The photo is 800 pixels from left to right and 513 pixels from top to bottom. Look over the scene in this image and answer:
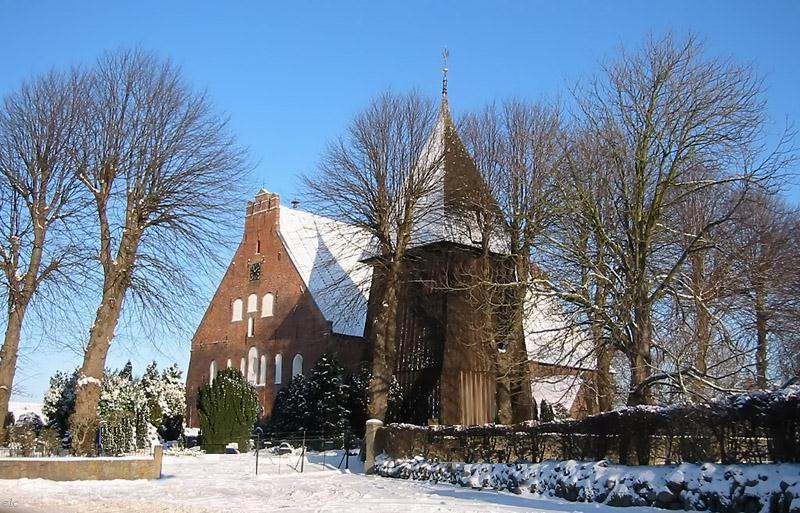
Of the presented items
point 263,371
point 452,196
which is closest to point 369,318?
point 263,371

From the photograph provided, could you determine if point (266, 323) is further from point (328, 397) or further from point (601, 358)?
point (601, 358)

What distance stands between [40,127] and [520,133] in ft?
49.8

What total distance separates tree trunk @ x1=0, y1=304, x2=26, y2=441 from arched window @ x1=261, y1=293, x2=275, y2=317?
21.0m

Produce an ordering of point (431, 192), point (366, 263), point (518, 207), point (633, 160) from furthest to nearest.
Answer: point (366, 263) < point (431, 192) < point (518, 207) < point (633, 160)

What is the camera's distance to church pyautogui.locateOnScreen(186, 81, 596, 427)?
94.7ft

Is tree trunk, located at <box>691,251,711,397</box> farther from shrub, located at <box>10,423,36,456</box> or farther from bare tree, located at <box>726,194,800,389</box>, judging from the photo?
shrub, located at <box>10,423,36,456</box>

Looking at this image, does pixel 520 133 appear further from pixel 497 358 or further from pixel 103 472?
pixel 103 472

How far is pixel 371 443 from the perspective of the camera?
78.9 ft

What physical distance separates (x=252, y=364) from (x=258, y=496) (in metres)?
28.6

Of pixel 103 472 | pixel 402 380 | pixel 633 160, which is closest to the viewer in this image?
Result: pixel 103 472

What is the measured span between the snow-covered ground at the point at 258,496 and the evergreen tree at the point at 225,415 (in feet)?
27.7

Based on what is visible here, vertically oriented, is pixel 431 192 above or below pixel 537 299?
above

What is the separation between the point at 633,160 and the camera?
21562 mm

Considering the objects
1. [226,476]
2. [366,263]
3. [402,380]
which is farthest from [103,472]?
[402,380]
